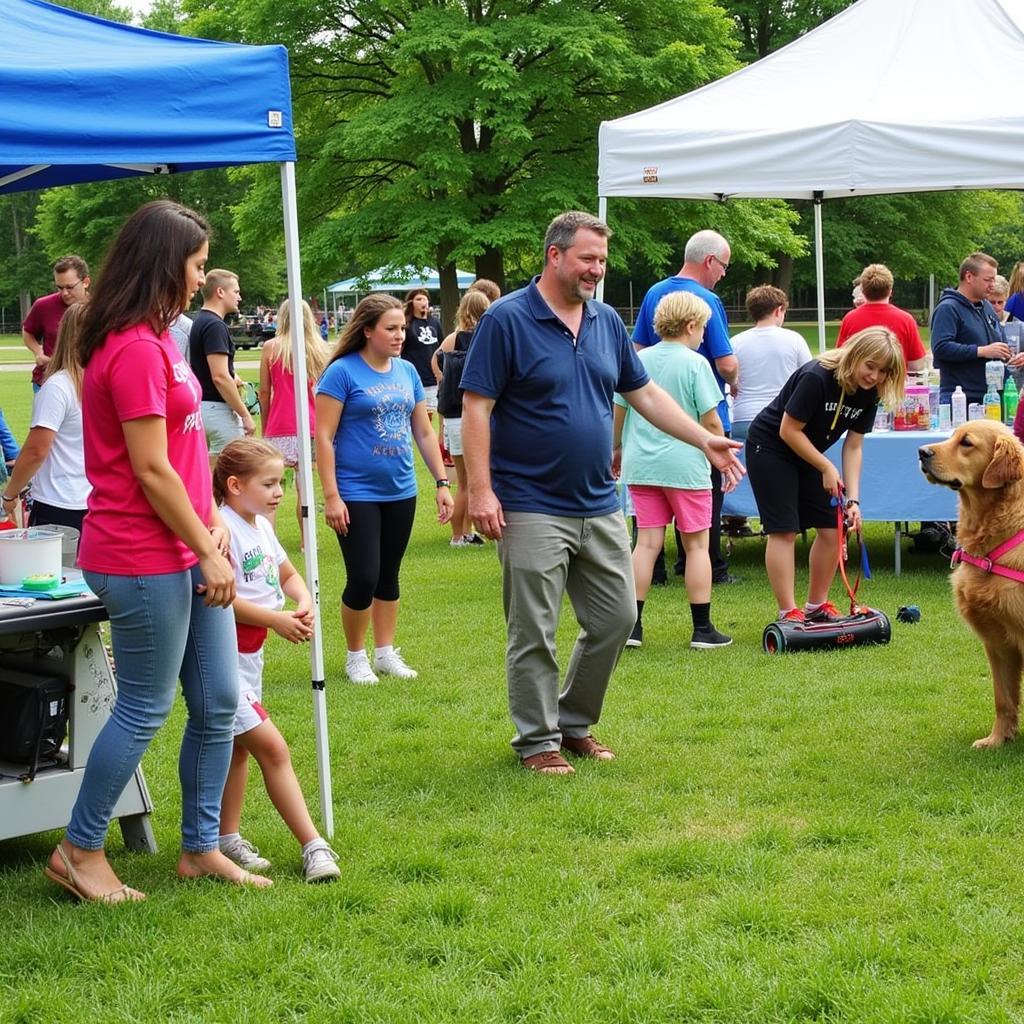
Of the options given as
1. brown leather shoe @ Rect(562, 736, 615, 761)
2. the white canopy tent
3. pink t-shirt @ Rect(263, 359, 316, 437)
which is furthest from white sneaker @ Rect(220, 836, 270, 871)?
the white canopy tent

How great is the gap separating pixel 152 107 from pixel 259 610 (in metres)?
1.54

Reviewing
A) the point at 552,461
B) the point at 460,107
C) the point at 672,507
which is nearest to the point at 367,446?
the point at 552,461

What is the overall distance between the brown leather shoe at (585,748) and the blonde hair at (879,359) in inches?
90.0

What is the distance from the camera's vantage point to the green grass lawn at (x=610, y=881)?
11.5 ft

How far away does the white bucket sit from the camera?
14.8ft

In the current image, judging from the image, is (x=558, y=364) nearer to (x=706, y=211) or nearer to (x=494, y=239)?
(x=494, y=239)

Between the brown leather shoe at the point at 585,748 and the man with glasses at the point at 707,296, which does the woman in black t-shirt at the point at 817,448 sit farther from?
the brown leather shoe at the point at 585,748

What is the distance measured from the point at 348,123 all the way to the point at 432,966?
24.3 metres

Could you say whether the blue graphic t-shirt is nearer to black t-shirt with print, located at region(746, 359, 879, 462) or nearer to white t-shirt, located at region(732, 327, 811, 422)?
black t-shirt with print, located at region(746, 359, 879, 462)

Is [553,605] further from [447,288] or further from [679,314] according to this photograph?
[447,288]

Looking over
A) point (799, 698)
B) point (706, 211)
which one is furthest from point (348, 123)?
point (799, 698)

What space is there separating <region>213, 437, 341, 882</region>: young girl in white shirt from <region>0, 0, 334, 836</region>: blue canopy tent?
0.19 m

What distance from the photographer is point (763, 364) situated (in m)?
9.44

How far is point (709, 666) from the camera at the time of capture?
7.07 metres
